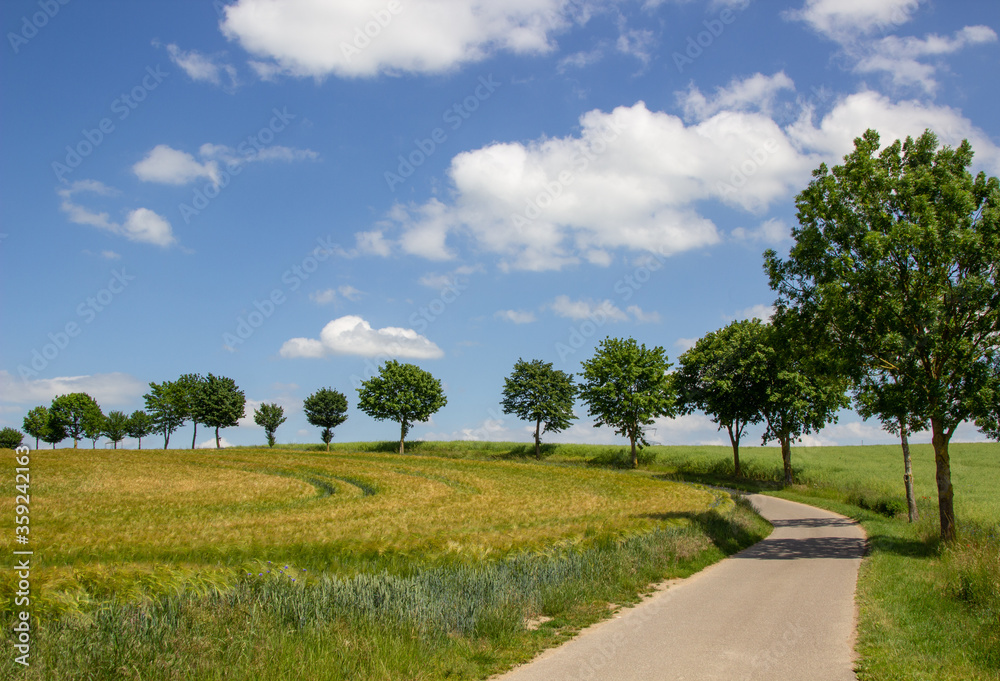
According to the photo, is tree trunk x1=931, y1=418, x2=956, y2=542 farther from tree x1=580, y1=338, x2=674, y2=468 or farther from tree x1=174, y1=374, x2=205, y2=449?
tree x1=174, y1=374, x2=205, y2=449

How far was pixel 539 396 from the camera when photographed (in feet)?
264

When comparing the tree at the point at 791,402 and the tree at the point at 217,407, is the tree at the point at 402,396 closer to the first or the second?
the tree at the point at 217,407

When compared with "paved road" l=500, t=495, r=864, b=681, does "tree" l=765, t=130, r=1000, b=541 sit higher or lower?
higher

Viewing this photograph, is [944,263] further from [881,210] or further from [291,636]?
[291,636]

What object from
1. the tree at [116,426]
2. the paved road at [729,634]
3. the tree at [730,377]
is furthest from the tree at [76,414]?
the paved road at [729,634]

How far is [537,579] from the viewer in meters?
10.8

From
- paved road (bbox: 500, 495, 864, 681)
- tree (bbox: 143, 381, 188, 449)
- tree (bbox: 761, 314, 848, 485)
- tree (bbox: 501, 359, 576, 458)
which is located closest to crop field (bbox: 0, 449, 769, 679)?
paved road (bbox: 500, 495, 864, 681)

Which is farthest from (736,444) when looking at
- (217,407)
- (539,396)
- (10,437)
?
(10,437)

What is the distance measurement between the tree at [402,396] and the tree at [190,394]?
27656 millimetres

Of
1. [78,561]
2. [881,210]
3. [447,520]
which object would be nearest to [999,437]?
[881,210]

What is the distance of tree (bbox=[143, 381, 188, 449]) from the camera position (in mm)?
95625

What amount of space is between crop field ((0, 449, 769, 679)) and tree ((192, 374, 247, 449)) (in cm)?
6900

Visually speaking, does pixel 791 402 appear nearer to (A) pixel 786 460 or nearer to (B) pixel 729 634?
(A) pixel 786 460

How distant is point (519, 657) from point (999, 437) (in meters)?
18.4
